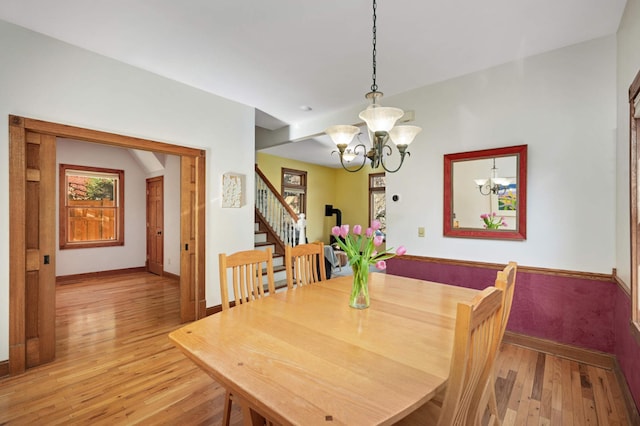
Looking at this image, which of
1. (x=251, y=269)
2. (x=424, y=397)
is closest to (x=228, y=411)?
(x=251, y=269)

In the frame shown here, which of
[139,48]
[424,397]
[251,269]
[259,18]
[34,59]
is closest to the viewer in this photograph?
[424,397]

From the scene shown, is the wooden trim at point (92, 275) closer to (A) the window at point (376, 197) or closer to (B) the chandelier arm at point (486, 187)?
(A) the window at point (376, 197)

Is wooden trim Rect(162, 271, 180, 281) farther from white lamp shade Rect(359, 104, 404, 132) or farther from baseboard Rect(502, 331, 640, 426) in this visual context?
baseboard Rect(502, 331, 640, 426)

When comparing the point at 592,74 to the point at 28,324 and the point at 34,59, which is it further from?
the point at 28,324

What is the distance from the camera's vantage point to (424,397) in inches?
37.6

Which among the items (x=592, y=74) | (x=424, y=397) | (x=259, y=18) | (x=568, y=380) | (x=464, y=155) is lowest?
(x=568, y=380)

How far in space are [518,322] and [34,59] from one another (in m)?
4.96

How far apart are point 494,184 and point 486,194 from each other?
4.8 inches

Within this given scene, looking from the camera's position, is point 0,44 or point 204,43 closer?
point 0,44

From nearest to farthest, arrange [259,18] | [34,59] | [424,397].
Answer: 1. [424,397]
2. [259,18]
3. [34,59]

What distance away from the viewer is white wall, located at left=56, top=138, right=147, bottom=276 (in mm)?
5707

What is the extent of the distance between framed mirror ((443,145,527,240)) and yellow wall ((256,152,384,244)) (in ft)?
18.5

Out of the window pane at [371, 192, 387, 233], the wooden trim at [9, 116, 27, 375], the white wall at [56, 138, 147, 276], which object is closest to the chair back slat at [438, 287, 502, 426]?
the wooden trim at [9, 116, 27, 375]

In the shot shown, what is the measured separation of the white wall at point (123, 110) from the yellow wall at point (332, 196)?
450 centimetres
